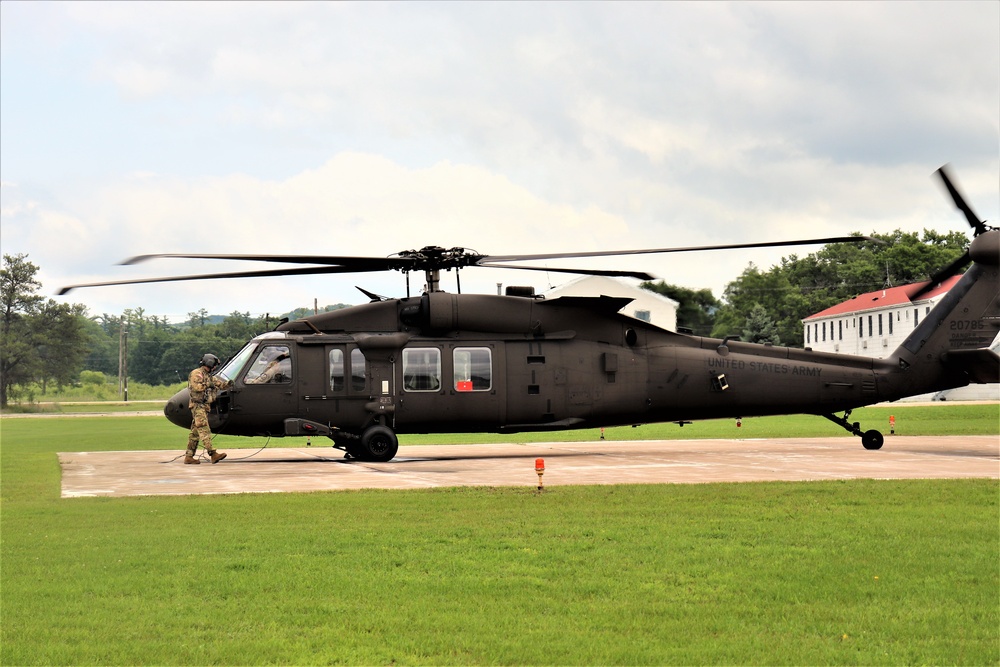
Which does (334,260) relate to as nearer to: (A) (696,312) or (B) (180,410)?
(B) (180,410)

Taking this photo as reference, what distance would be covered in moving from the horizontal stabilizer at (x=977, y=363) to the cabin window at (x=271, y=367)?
17753 mm

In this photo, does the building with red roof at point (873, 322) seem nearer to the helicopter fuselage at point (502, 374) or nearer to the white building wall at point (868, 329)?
the white building wall at point (868, 329)

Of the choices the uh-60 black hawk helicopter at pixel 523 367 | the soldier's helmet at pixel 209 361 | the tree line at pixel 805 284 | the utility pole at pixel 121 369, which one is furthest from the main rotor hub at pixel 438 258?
the utility pole at pixel 121 369

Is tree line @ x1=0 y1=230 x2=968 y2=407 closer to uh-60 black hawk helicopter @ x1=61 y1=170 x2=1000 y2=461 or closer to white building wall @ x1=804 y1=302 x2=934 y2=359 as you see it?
white building wall @ x1=804 y1=302 x2=934 y2=359

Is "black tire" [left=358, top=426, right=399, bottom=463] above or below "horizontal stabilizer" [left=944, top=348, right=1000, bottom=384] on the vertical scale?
below

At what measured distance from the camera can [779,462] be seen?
23.1 metres

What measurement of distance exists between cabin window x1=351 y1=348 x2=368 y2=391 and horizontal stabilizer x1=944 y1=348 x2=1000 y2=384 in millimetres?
15923

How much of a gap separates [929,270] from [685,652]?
121214 millimetres

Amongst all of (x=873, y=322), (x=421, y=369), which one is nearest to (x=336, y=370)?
(x=421, y=369)

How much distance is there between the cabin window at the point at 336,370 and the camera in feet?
77.6

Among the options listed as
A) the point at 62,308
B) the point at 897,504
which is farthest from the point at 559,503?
the point at 62,308

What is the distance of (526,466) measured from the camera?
75.2ft

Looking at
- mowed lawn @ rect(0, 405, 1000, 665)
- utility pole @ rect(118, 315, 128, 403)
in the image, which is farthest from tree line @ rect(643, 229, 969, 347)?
mowed lawn @ rect(0, 405, 1000, 665)

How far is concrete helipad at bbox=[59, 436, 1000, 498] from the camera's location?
62.1 ft
